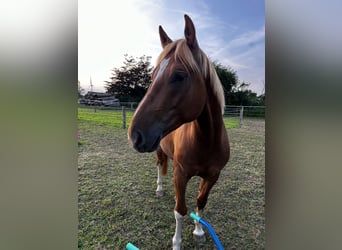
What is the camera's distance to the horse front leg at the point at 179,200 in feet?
3.20

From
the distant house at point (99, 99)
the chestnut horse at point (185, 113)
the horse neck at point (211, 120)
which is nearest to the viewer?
the chestnut horse at point (185, 113)

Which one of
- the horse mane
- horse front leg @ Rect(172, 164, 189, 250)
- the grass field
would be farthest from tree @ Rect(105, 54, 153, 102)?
horse front leg @ Rect(172, 164, 189, 250)

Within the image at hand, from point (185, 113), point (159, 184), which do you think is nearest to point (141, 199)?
point (159, 184)

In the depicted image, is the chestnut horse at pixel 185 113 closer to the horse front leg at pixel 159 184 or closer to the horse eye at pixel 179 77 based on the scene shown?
the horse eye at pixel 179 77

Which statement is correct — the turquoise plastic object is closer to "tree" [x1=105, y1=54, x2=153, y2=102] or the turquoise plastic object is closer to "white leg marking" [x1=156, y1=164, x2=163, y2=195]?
"white leg marking" [x1=156, y1=164, x2=163, y2=195]

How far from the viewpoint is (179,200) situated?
1.01 m

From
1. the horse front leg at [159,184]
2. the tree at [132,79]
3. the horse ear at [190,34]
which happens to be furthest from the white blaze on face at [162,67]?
the horse front leg at [159,184]

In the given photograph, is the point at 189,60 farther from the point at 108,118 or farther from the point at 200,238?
the point at 200,238

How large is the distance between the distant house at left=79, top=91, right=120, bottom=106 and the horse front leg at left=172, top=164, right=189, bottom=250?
18.8 inches

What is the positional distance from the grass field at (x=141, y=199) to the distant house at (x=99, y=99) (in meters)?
0.05

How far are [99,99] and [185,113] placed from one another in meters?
0.54
